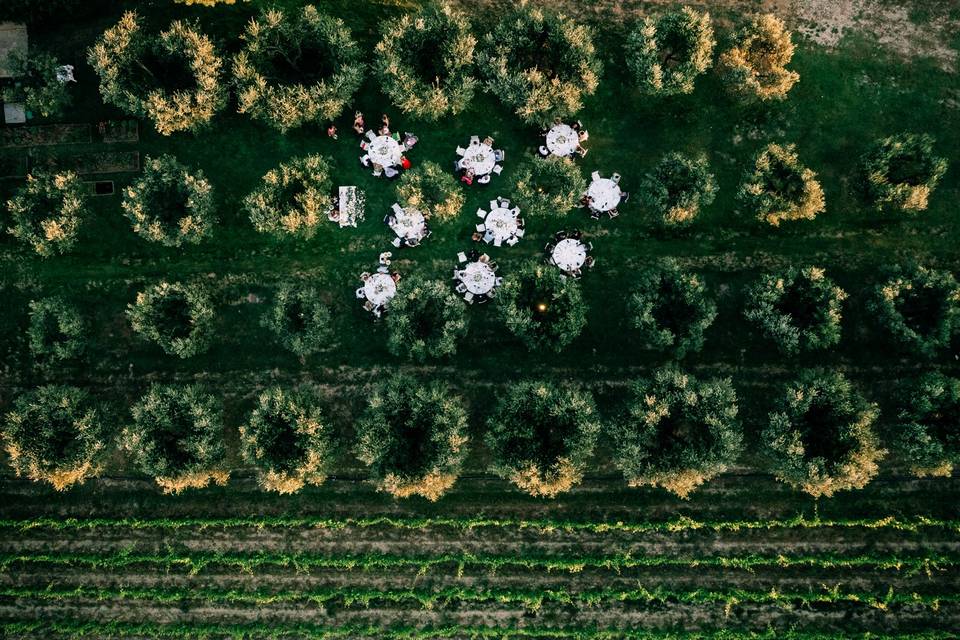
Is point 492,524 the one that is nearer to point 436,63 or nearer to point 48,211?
point 436,63

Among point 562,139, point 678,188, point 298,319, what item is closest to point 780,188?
point 678,188

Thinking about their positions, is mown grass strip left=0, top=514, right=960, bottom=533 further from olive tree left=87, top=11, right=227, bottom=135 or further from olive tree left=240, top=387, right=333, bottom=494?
olive tree left=87, top=11, right=227, bottom=135

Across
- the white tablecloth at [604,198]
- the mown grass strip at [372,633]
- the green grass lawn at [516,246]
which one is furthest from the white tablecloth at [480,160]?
the mown grass strip at [372,633]

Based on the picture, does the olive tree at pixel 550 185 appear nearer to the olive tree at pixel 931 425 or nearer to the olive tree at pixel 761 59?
the olive tree at pixel 761 59

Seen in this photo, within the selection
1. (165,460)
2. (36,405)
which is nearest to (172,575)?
(165,460)

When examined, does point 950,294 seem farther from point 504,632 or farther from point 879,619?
point 504,632

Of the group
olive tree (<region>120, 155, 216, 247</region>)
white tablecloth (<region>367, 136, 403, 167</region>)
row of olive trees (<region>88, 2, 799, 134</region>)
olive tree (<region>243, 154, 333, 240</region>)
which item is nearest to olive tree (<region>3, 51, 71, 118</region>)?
row of olive trees (<region>88, 2, 799, 134</region>)
